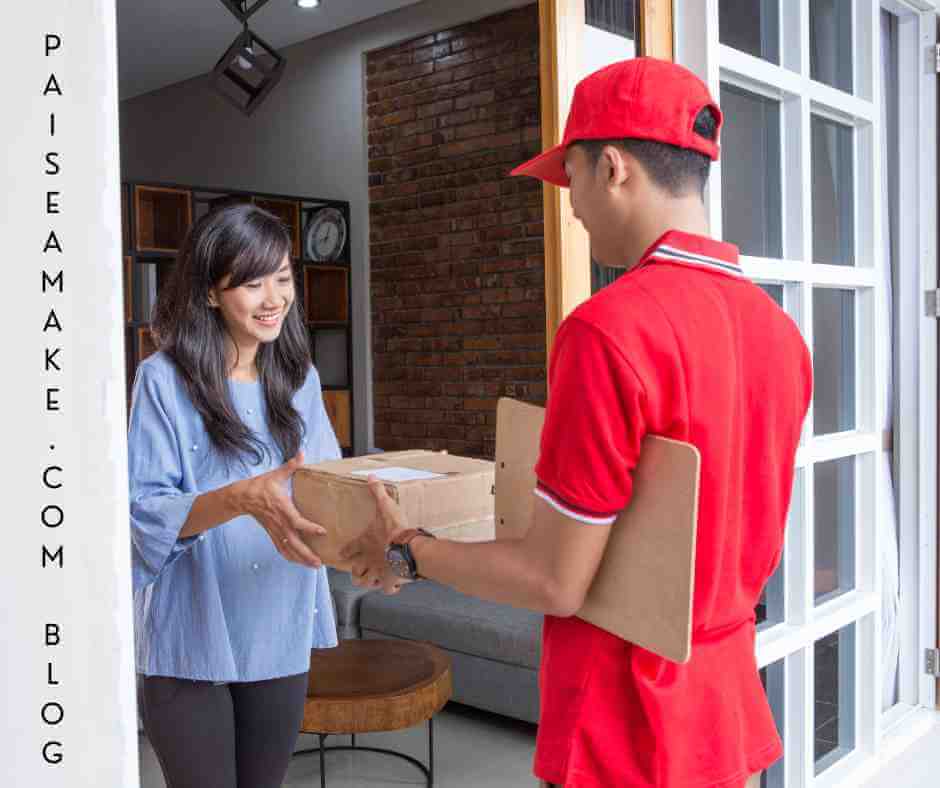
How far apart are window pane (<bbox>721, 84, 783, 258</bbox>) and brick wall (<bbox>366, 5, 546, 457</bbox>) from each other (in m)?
2.92

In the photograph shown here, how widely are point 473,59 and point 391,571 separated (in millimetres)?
4742

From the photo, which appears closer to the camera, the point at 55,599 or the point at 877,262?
the point at 55,599

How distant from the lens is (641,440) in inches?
46.9

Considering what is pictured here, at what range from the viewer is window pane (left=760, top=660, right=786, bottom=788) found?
97.7 inches

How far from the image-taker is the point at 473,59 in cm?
570

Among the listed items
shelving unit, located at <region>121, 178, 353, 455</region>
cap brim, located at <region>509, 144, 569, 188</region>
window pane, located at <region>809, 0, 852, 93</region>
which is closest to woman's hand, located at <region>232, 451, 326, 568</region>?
cap brim, located at <region>509, 144, 569, 188</region>

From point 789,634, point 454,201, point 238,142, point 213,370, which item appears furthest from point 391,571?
point 238,142

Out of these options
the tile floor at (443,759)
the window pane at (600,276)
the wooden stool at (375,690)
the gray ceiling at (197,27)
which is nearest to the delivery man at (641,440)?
the window pane at (600,276)

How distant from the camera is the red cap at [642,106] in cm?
125

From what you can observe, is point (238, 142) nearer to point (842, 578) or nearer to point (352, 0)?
point (352, 0)

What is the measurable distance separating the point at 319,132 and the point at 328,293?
1032 millimetres

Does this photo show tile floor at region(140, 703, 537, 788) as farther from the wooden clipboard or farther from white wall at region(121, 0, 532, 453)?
white wall at region(121, 0, 532, 453)

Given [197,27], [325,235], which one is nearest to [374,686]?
[325,235]

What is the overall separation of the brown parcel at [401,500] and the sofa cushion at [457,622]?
2226 millimetres
